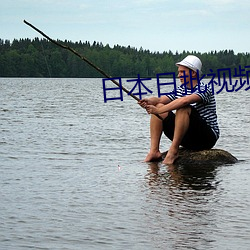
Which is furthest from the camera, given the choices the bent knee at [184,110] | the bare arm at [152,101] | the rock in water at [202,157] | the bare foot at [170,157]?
the rock in water at [202,157]

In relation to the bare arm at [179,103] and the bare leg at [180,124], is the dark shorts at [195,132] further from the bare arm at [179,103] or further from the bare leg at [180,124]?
the bare arm at [179,103]

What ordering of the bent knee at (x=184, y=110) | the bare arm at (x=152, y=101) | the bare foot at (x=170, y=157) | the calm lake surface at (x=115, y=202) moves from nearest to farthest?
the calm lake surface at (x=115, y=202) → the bent knee at (x=184, y=110) → the bare arm at (x=152, y=101) → the bare foot at (x=170, y=157)

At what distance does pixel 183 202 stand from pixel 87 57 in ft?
516

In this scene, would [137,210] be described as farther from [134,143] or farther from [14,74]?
[14,74]

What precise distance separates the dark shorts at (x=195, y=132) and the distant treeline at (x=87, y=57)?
11659 cm

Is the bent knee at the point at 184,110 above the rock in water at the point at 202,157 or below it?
above

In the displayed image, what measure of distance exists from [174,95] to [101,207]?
3237mm

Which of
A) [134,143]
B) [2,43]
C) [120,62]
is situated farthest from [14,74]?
[134,143]

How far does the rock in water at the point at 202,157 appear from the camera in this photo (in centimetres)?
969

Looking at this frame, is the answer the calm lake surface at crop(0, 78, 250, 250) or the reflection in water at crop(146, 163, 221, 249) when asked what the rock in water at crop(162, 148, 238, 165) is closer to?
the calm lake surface at crop(0, 78, 250, 250)

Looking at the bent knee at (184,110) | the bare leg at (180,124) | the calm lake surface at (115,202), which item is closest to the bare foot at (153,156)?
the calm lake surface at (115,202)

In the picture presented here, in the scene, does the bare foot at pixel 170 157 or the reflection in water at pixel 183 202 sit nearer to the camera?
the reflection in water at pixel 183 202

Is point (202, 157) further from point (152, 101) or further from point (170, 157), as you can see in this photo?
point (152, 101)

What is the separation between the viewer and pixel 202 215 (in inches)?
245
